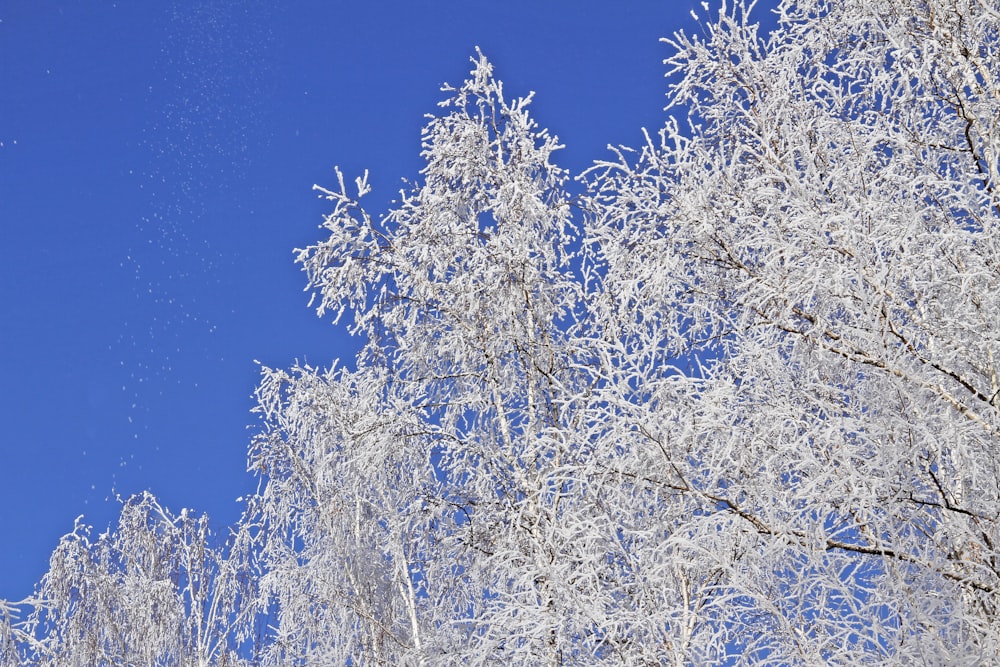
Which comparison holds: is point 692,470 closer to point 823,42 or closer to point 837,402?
point 837,402

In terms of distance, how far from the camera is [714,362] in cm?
531

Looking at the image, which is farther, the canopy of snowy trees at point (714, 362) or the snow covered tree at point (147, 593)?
the snow covered tree at point (147, 593)

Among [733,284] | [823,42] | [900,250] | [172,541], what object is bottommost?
[900,250]

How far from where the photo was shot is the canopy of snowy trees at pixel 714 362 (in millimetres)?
3902

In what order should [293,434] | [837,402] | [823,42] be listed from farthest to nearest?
[293,434]
[823,42]
[837,402]

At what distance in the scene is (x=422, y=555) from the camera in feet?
22.0

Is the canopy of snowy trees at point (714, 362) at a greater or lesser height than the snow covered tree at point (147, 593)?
lesser

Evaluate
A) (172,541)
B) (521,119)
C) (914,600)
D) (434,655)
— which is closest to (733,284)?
(914,600)

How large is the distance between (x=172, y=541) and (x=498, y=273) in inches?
408

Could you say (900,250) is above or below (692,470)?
above

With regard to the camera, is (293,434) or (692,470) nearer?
(692,470)

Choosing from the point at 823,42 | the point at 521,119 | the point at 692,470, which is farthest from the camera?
the point at 521,119

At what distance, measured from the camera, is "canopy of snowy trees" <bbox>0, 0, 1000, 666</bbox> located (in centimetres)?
390

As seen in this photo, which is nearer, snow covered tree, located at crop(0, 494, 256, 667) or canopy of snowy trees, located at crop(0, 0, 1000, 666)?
canopy of snowy trees, located at crop(0, 0, 1000, 666)
